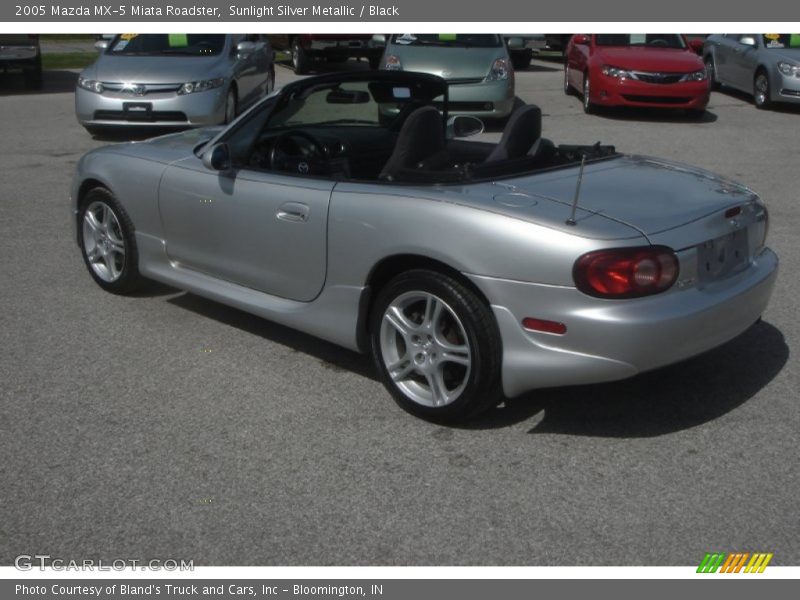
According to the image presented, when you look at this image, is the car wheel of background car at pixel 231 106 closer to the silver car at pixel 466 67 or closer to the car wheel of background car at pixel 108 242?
the silver car at pixel 466 67

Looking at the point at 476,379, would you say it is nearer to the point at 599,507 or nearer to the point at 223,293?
the point at 599,507

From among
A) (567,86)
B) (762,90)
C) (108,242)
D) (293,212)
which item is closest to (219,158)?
(293,212)

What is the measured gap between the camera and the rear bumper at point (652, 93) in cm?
1456

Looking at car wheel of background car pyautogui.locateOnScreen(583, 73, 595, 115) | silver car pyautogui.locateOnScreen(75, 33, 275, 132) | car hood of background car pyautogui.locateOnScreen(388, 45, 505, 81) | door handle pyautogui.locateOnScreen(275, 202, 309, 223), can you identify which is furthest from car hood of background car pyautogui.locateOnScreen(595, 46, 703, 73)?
door handle pyautogui.locateOnScreen(275, 202, 309, 223)

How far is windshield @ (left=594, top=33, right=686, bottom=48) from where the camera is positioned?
15.6 metres

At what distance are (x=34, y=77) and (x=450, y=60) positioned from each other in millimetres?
9134

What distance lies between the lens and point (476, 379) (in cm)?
433

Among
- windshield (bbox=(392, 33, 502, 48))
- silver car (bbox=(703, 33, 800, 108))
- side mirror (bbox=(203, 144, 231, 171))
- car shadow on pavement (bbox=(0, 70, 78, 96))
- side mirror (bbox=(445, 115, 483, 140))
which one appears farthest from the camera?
car shadow on pavement (bbox=(0, 70, 78, 96))

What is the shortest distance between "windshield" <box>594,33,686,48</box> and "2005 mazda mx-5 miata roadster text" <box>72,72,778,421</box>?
10.4m

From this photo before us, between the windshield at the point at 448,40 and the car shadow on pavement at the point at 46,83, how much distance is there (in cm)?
740

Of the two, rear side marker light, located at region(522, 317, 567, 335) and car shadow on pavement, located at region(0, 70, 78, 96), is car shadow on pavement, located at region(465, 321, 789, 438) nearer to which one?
rear side marker light, located at region(522, 317, 567, 335)

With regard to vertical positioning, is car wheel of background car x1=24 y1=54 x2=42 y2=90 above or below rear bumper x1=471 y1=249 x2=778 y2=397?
below

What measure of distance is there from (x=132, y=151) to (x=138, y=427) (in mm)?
2224

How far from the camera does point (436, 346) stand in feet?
14.8
